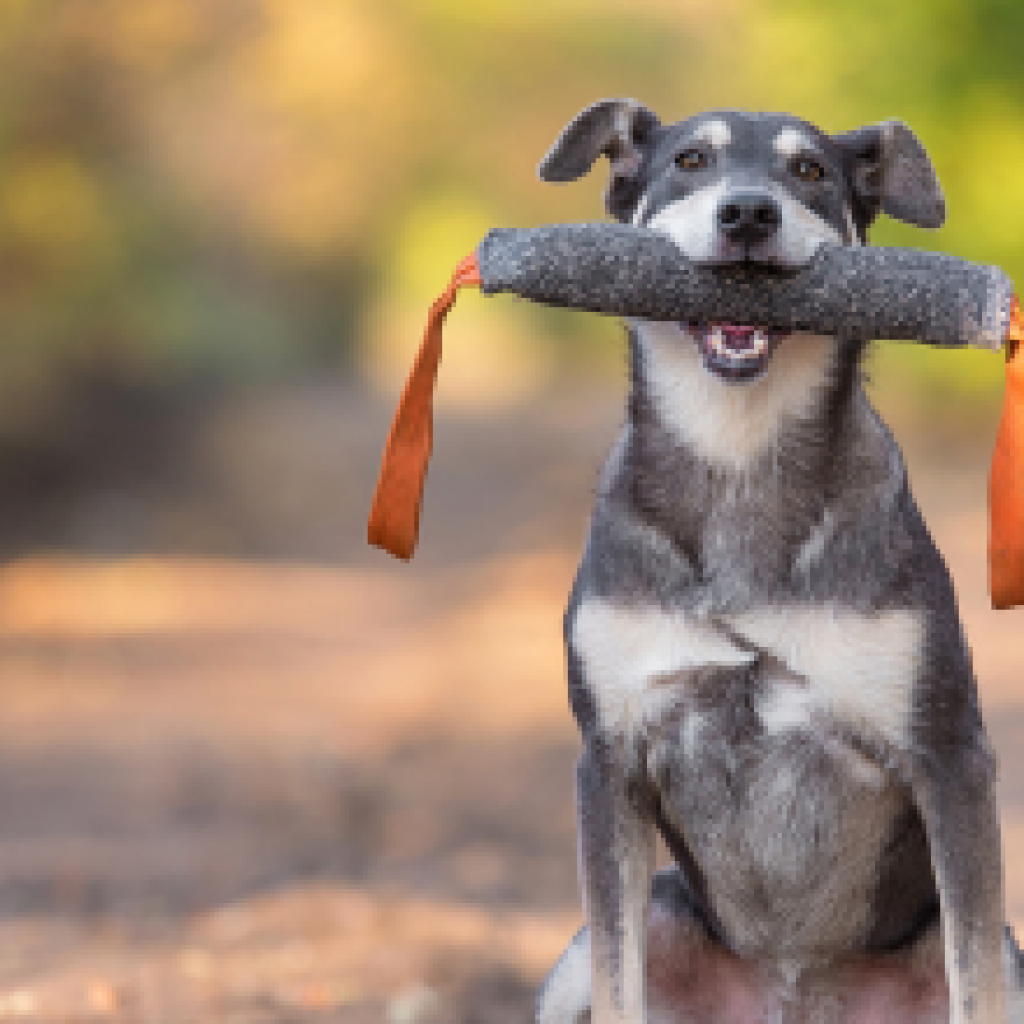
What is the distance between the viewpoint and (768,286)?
3.94 meters

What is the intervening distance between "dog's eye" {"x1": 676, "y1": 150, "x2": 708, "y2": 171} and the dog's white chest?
105 centimetres

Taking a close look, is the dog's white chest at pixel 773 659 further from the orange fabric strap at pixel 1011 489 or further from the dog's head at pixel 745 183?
the dog's head at pixel 745 183

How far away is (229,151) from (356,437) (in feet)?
18.6

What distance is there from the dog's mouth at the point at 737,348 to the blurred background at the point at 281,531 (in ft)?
1.97

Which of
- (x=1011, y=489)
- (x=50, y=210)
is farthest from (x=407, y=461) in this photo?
(x=50, y=210)

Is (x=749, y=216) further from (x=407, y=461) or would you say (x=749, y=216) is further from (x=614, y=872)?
(x=614, y=872)

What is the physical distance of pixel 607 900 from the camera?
409 centimetres

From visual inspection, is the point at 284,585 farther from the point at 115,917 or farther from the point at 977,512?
the point at 115,917

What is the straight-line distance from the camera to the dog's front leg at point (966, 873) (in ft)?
12.6

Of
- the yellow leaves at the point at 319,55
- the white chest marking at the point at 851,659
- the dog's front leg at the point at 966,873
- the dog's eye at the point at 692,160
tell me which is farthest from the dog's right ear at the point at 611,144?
the yellow leaves at the point at 319,55

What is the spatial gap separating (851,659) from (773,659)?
0.17 metres

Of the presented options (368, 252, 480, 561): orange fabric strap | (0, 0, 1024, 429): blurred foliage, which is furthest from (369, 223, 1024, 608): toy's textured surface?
(0, 0, 1024, 429): blurred foliage

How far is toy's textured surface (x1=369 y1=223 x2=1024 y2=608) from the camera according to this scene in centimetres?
394

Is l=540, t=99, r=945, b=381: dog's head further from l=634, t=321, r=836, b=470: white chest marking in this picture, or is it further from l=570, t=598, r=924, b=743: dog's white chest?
l=570, t=598, r=924, b=743: dog's white chest
